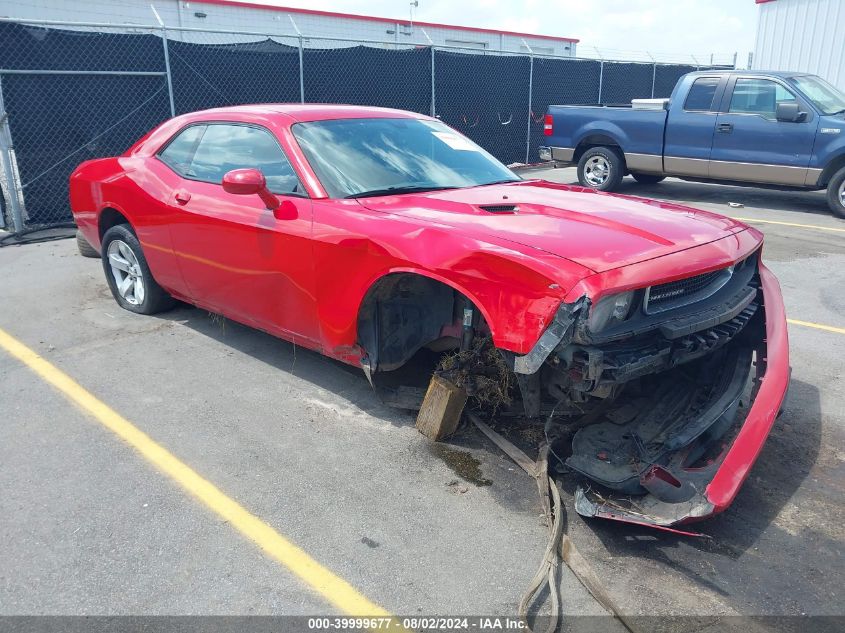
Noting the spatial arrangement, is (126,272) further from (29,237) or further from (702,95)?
(702,95)

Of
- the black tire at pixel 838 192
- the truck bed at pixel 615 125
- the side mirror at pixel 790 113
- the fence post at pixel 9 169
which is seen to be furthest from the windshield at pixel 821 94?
the fence post at pixel 9 169

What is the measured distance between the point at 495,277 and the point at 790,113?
8751 millimetres

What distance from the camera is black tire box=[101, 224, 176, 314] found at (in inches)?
219

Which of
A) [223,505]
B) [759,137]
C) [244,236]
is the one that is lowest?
[223,505]

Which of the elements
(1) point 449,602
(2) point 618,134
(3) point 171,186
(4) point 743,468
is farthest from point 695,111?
(1) point 449,602

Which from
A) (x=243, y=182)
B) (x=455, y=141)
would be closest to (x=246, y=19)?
(x=455, y=141)

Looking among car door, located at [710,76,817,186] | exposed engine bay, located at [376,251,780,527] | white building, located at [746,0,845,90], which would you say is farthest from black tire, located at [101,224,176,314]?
white building, located at [746,0,845,90]

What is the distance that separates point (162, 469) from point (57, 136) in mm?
7492

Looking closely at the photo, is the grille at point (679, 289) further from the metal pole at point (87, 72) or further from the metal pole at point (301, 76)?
the metal pole at point (301, 76)

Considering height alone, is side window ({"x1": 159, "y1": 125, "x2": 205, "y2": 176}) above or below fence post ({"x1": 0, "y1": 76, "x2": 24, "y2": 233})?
above

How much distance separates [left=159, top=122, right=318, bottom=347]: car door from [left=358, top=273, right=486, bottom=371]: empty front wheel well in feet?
1.36

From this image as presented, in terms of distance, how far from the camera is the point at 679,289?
11.0 ft

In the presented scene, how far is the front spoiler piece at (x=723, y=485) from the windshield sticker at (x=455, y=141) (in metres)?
2.44

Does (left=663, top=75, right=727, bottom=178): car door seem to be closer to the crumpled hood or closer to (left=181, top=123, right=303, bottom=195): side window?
the crumpled hood
